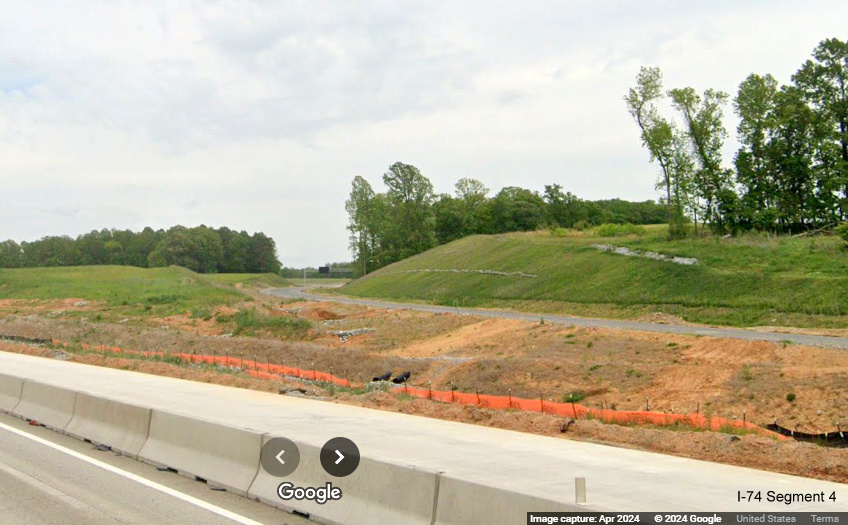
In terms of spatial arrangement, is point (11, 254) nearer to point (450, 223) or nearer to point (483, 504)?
point (450, 223)

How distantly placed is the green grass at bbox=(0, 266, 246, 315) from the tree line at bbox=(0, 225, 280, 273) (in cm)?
6202

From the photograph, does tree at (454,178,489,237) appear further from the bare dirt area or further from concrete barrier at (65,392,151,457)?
concrete barrier at (65,392,151,457)

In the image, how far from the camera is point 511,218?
132m

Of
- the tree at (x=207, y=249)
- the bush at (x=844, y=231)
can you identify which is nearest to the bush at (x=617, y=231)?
the bush at (x=844, y=231)

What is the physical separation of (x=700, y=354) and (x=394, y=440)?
1841cm

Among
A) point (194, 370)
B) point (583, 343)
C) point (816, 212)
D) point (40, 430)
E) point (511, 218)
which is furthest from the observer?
point (511, 218)

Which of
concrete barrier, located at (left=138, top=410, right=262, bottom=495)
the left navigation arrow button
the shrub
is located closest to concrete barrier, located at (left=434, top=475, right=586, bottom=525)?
the left navigation arrow button

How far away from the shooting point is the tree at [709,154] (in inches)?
2532

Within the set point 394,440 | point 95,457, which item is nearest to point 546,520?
point 394,440

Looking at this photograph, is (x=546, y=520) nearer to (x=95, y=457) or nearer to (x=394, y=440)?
(x=394, y=440)

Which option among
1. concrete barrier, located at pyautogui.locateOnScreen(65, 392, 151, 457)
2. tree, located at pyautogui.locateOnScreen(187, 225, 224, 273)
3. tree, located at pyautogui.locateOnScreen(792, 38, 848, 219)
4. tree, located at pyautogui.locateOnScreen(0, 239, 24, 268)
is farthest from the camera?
tree, located at pyautogui.locateOnScreen(187, 225, 224, 273)

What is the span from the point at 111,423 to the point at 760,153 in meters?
64.9

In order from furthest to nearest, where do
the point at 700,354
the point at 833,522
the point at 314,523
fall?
the point at 700,354, the point at 314,523, the point at 833,522

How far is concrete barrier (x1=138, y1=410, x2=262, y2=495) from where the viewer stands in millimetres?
8953
